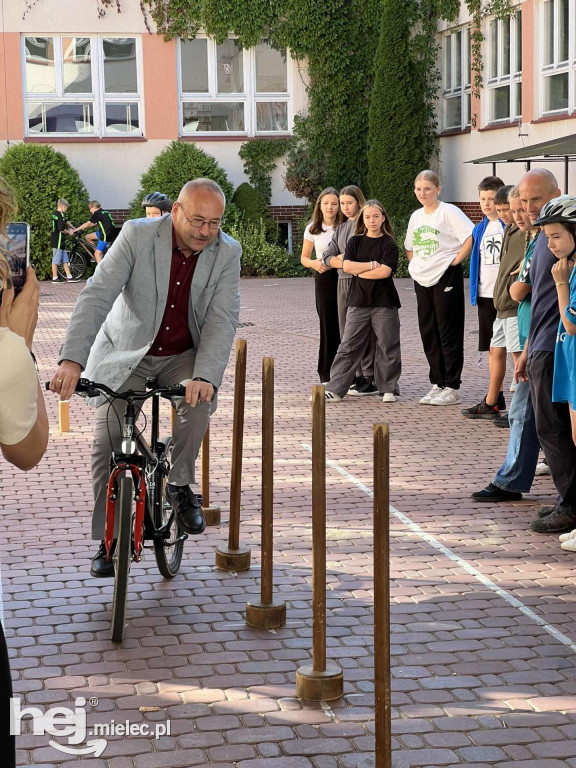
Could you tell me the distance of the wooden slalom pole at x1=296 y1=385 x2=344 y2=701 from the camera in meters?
4.70

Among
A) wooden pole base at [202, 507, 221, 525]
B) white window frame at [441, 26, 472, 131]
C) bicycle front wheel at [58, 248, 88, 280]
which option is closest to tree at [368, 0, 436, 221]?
white window frame at [441, 26, 472, 131]

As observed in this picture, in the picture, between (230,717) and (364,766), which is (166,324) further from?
(364,766)

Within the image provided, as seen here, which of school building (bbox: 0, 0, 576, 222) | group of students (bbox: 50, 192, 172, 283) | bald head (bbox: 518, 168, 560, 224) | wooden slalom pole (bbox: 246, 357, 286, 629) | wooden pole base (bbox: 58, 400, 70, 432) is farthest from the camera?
school building (bbox: 0, 0, 576, 222)

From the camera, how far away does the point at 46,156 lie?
29625 mm

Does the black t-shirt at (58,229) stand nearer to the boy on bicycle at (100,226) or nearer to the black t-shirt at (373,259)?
the boy on bicycle at (100,226)

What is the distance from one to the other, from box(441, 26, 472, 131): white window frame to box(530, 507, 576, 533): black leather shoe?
74.9ft

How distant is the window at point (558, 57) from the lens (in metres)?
23.8

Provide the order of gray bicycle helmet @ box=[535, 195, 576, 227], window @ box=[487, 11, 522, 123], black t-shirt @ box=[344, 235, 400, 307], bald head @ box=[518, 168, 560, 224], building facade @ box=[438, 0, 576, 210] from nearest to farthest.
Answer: gray bicycle helmet @ box=[535, 195, 576, 227] → bald head @ box=[518, 168, 560, 224] → black t-shirt @ box=[344, 235, 400, 307] → building facade @ box=[438, 0, 576, 210] → window @ box=[487, 11, 522, 123]

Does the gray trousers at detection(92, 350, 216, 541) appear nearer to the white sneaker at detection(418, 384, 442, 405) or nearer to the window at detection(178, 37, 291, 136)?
the white sneaker at detection(418, 384, 442, 405)

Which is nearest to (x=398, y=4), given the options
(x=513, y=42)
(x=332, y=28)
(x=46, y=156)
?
(x=332, y=28)

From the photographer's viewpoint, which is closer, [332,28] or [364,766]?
[364,766]

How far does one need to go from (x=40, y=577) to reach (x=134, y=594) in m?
0.59

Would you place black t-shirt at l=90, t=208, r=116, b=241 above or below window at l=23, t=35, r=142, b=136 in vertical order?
below

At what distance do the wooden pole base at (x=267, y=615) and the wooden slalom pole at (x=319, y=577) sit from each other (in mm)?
820
